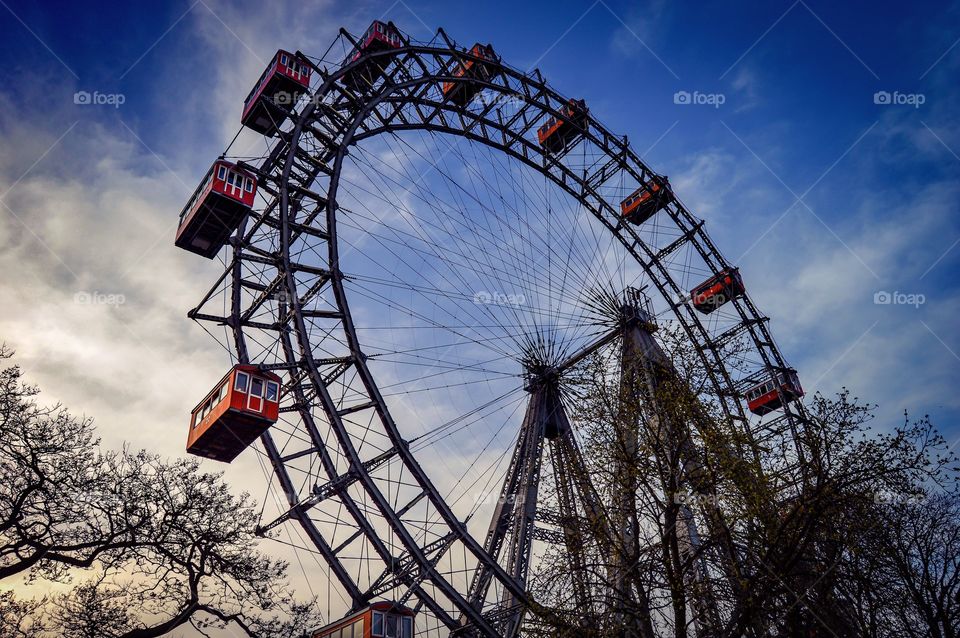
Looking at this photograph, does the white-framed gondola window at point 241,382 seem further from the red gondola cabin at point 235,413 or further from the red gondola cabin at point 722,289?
the red gondola cabin at point 722,289

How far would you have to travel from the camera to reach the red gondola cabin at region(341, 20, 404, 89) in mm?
28312

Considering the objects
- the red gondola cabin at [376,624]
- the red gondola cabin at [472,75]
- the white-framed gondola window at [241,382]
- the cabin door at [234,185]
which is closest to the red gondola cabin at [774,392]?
the red gondola cabin at [472,75]

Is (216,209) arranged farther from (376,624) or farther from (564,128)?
(564,128)

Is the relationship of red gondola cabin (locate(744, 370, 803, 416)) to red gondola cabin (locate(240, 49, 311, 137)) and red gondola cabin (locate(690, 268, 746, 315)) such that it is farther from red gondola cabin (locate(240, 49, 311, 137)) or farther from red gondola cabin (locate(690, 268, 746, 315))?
red gondola cabin (locate(240, 49, 311, 137))

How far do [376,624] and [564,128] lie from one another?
80.6 feet

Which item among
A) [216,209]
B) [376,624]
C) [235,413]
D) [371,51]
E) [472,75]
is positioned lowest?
[376,624]

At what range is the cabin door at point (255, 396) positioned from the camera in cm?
2109

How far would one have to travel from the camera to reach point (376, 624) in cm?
2073

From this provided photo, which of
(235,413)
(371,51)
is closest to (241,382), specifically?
(235,413)

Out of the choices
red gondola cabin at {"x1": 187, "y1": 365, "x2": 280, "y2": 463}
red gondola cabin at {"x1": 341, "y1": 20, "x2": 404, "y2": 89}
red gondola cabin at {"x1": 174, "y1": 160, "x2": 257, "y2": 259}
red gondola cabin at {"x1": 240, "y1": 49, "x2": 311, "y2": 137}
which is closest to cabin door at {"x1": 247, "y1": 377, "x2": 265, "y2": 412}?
red gondola cabin at {"x1": 187, "y1": 365, "x2": 280, "y2": 463}

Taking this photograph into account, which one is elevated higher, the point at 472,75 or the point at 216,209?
the point at 472,75

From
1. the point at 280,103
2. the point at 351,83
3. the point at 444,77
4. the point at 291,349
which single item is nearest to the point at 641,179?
the point at 444,77

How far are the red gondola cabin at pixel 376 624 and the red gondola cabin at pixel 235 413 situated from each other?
19.5 ft

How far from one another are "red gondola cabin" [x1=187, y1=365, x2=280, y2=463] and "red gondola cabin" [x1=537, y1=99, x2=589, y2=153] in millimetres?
19716
